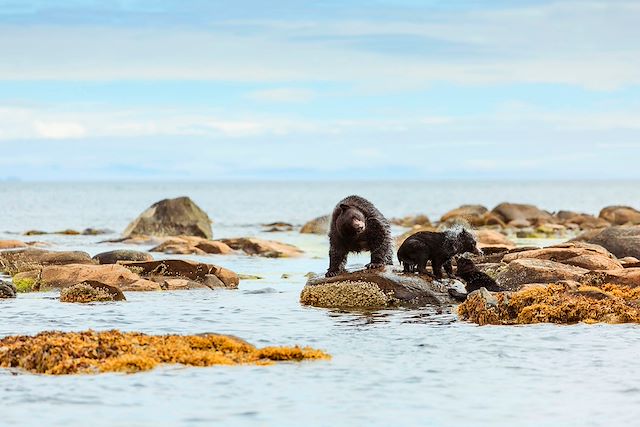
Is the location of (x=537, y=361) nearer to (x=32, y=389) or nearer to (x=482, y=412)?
(x=482, y=412)

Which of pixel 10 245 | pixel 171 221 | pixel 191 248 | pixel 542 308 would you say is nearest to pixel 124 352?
pixel 542 308

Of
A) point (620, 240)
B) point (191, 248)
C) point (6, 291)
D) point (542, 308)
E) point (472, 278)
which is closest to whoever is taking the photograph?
point (542, 308)

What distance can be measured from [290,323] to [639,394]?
8305mm

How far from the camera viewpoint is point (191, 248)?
4453 centimetres

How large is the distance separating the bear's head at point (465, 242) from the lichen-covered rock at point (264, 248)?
21.0 metres

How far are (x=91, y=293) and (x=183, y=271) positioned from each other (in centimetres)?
544

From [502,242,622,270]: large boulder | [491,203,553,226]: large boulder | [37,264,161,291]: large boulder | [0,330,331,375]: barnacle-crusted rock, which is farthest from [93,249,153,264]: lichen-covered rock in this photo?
[491,203,553,226]: large boulder

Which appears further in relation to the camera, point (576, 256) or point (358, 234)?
point (576, 256)

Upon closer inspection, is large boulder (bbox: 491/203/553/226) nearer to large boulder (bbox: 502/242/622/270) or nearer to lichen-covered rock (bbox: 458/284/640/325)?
large boulder (bbox: 502/242/622/270)

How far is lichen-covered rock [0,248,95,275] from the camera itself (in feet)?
108

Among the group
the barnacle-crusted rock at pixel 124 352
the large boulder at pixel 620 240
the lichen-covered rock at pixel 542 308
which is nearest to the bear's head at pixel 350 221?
the lichen-covered rock at pixel 542 308

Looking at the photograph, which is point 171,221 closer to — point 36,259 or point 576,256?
point 36,259

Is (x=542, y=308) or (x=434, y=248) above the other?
(x=434, y=248)

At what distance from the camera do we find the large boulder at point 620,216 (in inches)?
2896
